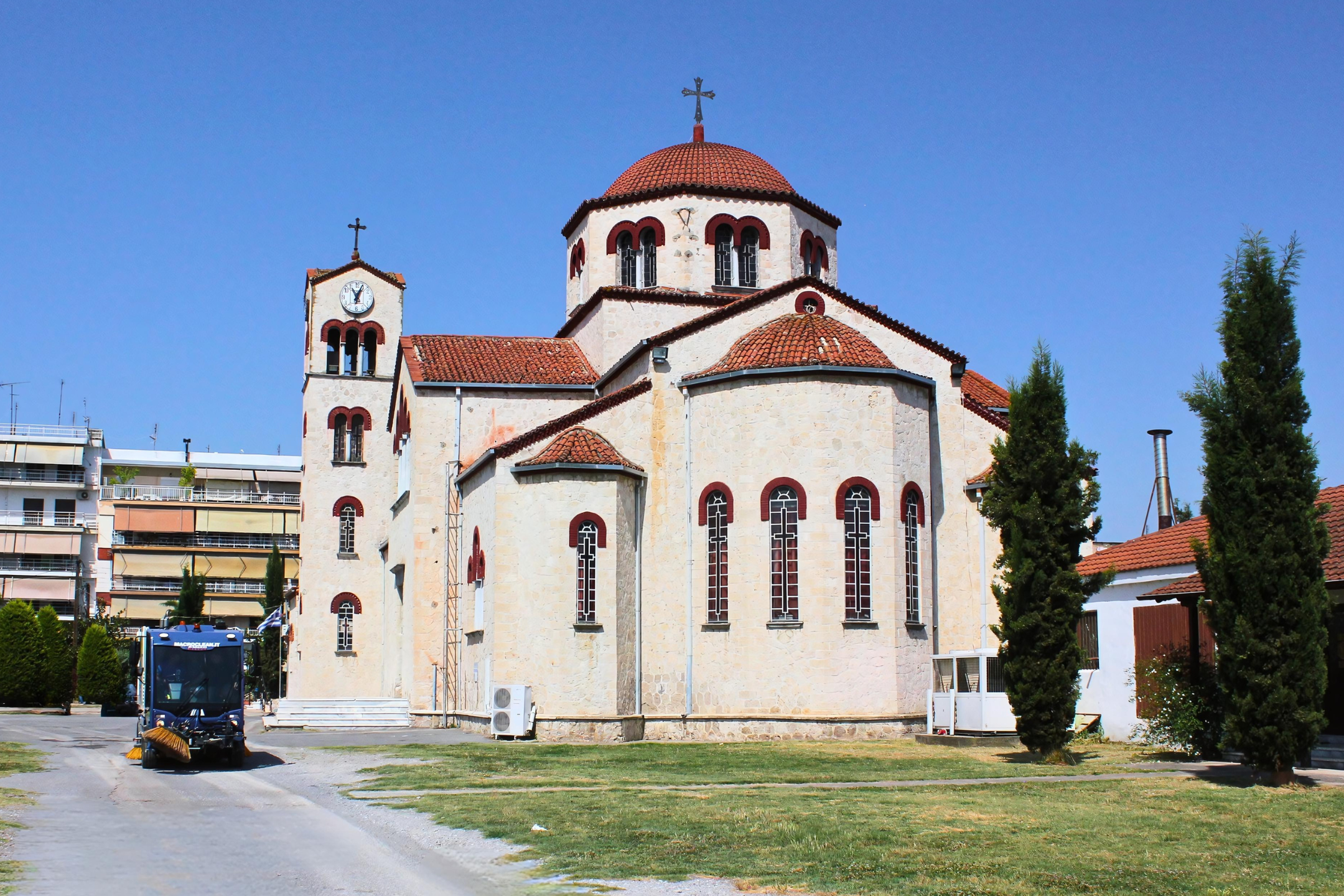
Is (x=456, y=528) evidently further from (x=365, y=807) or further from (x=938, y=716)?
(x=365, y=807)

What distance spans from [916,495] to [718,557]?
443cm

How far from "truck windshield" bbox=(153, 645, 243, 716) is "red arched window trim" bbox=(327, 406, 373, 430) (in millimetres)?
22243

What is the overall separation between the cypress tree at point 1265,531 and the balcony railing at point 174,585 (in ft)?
244

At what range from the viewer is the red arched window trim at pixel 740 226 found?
110ft

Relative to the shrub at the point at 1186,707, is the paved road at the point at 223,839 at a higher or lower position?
lower

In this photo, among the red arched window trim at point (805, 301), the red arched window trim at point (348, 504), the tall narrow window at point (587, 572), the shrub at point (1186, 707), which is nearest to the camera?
the shrub at point (1186, 707)

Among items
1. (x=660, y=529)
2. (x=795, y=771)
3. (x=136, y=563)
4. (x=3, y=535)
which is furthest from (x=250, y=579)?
(x=795, y=771)

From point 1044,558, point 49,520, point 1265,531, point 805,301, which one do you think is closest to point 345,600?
point 805,301

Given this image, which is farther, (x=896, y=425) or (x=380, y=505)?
(x=380, y=505)

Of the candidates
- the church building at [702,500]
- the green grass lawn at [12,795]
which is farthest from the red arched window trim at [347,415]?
the green grass lawn at [12,795]

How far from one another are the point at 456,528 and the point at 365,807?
58.6ft

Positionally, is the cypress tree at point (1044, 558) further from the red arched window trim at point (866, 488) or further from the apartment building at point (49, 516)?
the apartment building at point (49, 516)

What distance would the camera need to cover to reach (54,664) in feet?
174

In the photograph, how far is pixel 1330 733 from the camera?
20.6 metres
